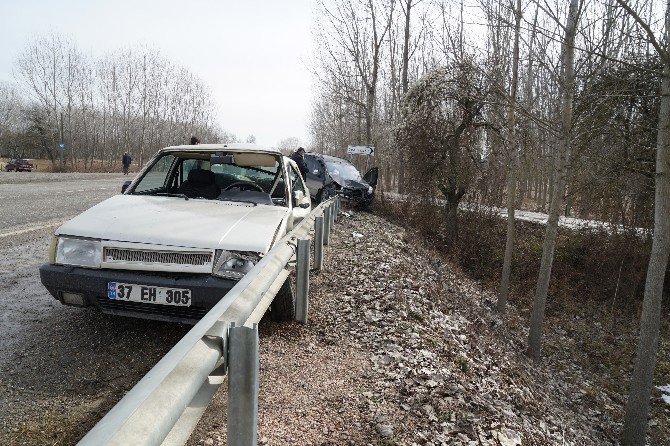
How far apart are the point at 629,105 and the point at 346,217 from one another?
30.5 feet

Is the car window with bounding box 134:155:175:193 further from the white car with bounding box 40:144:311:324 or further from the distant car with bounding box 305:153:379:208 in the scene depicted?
the distant car with bounding box 305:153:379:208

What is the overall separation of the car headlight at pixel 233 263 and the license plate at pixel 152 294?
0.28 m

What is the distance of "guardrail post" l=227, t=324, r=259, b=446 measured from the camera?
171 cm

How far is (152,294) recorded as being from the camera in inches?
129

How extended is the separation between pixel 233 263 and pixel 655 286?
280 inches

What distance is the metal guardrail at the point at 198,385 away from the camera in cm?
104

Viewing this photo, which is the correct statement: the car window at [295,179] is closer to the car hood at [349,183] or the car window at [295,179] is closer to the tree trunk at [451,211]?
the car hood at [349,183]

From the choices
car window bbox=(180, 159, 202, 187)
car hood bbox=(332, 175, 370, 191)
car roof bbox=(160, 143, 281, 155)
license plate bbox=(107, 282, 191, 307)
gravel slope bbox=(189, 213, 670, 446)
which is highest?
car roof bbox=(160, 143, 281, 155)

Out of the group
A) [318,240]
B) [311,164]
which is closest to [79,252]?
[318,240]

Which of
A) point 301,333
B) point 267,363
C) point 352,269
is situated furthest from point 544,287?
point 267,363

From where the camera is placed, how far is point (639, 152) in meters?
13.9

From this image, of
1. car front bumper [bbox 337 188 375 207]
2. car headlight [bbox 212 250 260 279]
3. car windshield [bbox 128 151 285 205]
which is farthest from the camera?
car front bumper [bbox 337 188 375 207]

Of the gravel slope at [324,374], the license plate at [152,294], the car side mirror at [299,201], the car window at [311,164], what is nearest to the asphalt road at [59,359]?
the gravel slope at [324,374]

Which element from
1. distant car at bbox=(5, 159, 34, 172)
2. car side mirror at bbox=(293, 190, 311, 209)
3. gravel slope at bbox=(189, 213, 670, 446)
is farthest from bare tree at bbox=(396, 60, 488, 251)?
distant car at bbox=(5, 159, 34, 172)
